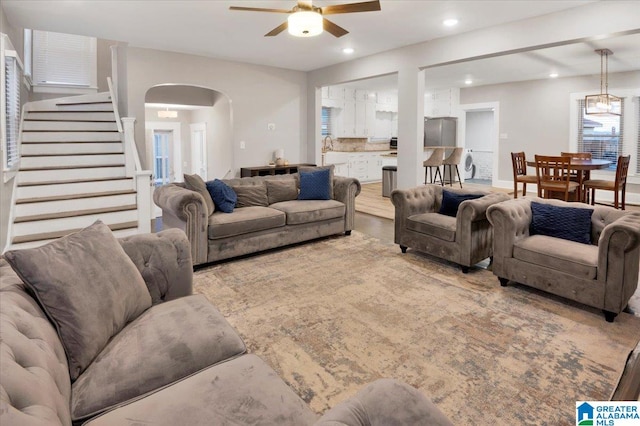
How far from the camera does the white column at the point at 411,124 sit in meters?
5.71

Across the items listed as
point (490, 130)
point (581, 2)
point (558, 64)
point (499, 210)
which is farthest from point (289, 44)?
point (490, 130)

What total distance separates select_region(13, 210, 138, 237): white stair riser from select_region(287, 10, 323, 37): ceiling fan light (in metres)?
3.38

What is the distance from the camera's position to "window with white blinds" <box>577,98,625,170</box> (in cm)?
811

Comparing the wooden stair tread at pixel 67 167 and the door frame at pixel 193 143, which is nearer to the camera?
the wooden stair tread at pixel 67 167

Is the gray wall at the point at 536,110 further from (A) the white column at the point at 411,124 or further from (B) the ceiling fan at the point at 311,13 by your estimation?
(B) the ceiling fan at the point at 311,13

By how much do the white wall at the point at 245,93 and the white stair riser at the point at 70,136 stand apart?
533mm

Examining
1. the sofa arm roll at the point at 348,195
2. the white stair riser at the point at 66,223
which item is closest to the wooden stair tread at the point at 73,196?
the white stair riser at the point at 66,223

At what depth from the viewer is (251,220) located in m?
4.33

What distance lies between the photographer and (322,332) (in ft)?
8.97

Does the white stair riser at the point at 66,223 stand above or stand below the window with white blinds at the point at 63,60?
below

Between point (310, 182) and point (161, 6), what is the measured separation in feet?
8.52

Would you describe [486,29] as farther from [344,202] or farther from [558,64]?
[558,64]

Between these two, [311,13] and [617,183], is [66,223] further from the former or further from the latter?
[617,183]

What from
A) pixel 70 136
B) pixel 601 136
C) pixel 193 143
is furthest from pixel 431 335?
pixel 193 143
